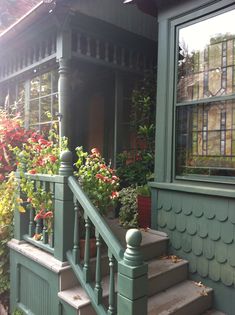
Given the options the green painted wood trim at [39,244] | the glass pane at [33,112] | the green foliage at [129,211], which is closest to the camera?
the green painted wood trim at [39,244]

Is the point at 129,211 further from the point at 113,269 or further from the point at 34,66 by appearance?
the point at 34,66

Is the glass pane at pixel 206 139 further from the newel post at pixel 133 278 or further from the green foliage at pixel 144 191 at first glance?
the newel post at pixel 133 278

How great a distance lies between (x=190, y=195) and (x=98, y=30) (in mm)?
2770

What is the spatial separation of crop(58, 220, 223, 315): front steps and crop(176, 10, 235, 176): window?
2.84 ft

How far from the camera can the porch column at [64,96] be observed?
12.9 ft

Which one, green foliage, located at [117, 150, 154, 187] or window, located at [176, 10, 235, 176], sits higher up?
window, located at [176, 10, 235, 176]

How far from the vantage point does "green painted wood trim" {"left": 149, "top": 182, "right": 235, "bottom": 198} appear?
8.79 feet

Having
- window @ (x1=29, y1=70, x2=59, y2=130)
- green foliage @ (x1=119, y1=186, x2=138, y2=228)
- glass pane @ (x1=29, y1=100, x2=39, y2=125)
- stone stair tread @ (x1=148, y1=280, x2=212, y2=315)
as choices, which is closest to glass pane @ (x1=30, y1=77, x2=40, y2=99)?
window @ (x1=29, y1=70, x2=59, y2=130)

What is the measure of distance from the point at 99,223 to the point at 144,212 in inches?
64.9

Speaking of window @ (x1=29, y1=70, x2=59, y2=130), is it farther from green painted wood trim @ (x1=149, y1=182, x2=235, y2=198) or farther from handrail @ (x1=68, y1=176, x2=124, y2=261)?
handrail @ (x1=68, y1=176, x2=124, y2=261)

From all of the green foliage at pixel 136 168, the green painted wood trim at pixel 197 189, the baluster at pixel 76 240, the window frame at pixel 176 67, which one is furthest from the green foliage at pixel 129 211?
the baluster at pixel 76 240

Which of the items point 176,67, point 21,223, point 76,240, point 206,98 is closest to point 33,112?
point 21,223

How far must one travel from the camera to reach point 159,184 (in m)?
3.26

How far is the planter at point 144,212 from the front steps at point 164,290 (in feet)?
1.02
